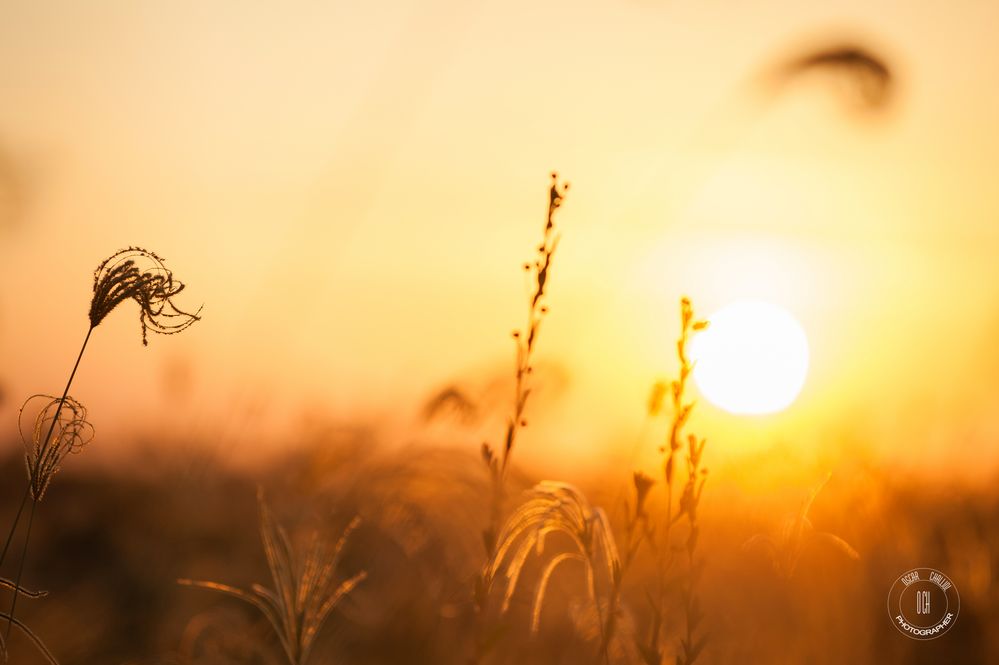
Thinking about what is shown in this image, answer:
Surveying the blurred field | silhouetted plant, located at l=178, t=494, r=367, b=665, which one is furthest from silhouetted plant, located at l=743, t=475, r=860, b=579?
silhouetted plant, located at l=178, t=494, r=367, b=665

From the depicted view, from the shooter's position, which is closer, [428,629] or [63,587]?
[428,629]

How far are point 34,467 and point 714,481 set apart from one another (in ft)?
12.4

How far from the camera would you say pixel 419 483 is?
4.68 metres

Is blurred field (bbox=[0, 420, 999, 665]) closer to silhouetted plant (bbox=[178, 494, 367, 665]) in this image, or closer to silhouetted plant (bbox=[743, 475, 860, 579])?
silhouetted plant (bbox=[178, 494, 367, 665])

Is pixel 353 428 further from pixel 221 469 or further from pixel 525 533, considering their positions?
pixel 525 533

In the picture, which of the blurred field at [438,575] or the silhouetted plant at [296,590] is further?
the blurred field at [438,575]

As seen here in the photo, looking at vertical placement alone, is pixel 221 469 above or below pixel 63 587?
above

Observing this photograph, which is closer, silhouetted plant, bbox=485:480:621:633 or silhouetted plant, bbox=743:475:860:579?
silhouetted plant, bbox=485:480:621:633

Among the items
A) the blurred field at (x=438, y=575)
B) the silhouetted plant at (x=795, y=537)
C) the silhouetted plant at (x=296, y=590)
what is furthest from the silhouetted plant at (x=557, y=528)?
the silhouetted plant at (x=795, y=537)

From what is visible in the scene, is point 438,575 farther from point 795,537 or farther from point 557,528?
point 557,528

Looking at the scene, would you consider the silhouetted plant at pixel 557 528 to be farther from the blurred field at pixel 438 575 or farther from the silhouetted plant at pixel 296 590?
the silhouetted plant at pixel 296 590

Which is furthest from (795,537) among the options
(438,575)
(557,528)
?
(438,575)

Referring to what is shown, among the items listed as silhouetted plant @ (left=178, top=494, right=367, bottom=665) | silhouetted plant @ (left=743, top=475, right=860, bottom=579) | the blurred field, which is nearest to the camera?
silhouetted plant @ (left=178, top=494, right=367, bottom=665)

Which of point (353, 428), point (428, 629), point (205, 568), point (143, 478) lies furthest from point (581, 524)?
point (143, 478)
